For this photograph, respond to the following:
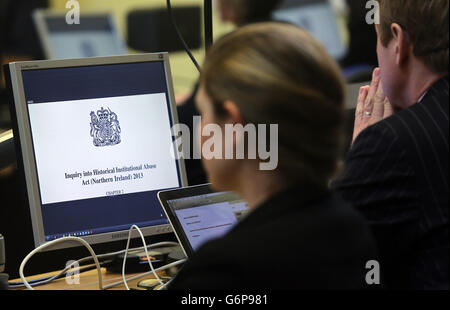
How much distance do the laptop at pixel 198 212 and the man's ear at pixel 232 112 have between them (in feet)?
1.79

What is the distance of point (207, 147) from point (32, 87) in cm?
66

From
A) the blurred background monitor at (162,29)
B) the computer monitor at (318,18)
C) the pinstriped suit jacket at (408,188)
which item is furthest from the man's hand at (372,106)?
the computer monitor at (318,18)

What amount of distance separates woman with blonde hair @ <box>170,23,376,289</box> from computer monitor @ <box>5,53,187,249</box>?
2.17 ft

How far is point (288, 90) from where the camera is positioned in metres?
0.98

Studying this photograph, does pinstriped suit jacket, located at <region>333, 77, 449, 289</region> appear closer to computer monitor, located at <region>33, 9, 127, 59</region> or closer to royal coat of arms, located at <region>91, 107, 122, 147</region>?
royal coat of arms, located at <region>91, 107, 122, 147</region>

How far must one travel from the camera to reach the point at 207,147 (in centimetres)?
111

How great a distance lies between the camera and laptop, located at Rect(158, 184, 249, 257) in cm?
154

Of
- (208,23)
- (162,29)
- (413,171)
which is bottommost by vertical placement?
(413,171)

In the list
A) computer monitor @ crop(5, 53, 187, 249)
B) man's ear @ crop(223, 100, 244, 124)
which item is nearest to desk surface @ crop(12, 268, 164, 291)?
computer monitor @ crop(5, 53, 187, 249)

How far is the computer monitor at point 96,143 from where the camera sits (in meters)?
1.59

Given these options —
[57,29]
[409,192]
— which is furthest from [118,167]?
[57,29]

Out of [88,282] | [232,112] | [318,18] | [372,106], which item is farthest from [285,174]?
[318,18]

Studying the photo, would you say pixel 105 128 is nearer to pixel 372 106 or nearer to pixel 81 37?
pixel 372 106

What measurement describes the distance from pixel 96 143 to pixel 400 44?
2.35ft
